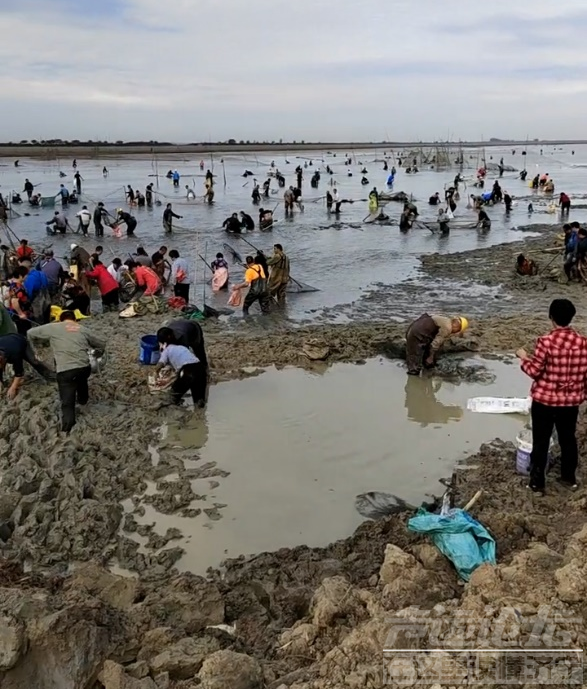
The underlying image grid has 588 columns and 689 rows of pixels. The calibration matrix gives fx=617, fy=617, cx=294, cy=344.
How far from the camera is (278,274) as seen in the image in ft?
43.1

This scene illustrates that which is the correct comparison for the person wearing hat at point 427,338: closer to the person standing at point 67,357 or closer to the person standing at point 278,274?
the person standing at point 67,357

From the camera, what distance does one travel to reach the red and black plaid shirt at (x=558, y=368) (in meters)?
4.02

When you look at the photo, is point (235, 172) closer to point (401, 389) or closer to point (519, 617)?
point (401, 389)

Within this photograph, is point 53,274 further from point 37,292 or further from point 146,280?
point 146,280

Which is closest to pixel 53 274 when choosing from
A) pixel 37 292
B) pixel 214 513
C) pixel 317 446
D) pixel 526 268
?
pixel 37 292

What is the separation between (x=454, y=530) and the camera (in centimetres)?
443

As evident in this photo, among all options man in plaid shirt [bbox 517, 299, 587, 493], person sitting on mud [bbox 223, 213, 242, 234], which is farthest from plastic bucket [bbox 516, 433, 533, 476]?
person sitting on mud [bbox 223, 213, 242, 234]

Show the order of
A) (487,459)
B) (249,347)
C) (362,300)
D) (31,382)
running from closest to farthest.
A: (487,459)
(31,382)
(249,347)
(362,300)

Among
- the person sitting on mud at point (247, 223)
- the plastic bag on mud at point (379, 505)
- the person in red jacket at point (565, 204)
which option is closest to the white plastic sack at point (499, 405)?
the plastic bag on mud at point (379, 505)

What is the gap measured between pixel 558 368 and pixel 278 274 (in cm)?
939

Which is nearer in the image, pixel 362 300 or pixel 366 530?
pixel 366 530

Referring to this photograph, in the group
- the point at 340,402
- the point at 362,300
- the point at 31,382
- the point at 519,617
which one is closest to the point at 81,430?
the point at 31,382

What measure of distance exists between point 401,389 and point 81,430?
408 cm

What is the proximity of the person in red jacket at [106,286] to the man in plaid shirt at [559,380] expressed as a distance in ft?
→ 31.3
